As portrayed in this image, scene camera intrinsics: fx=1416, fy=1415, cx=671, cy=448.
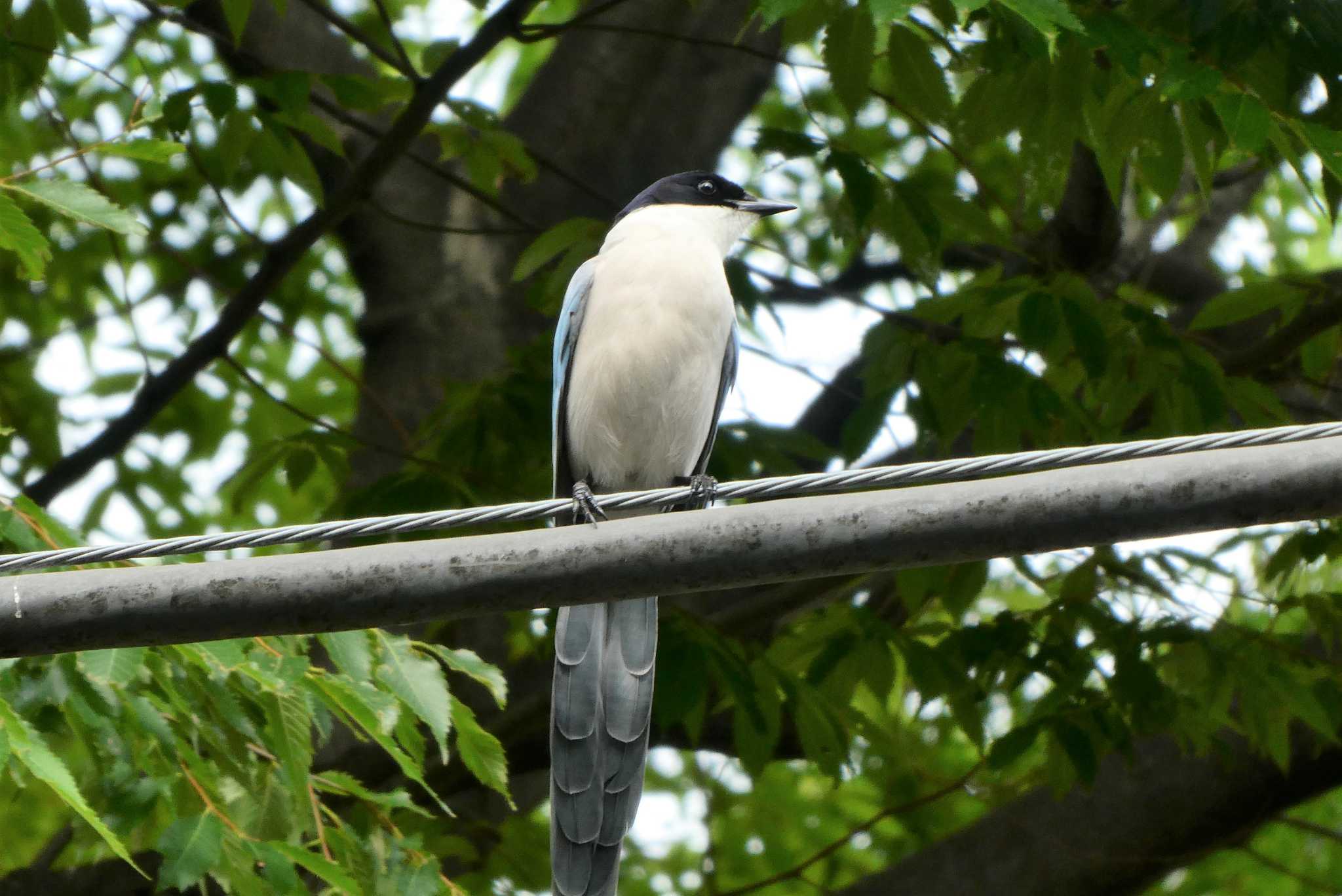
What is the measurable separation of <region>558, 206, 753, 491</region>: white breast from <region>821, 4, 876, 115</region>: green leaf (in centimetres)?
94

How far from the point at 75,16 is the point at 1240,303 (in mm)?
4284

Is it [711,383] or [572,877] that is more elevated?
[711,383]

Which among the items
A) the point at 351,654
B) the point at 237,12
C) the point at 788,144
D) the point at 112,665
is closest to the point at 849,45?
the point at 788,144

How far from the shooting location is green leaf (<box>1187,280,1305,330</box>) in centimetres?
504

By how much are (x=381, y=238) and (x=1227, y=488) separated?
18.9ft

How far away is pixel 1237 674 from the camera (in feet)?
16.2

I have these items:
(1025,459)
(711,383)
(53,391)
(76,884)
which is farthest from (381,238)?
(1025,459)

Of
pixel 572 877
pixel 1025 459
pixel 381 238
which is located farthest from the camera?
pixel 381 238

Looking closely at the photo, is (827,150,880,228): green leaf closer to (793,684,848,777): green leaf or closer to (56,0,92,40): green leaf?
(793,684,848,777): green leaf

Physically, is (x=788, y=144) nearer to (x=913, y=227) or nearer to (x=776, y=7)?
(x=913, y=227)

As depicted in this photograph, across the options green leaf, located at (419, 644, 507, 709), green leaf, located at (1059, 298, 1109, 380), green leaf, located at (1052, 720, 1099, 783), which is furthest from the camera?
green leaf, located at (1052, 720, 1099, 783)

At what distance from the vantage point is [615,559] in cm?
234

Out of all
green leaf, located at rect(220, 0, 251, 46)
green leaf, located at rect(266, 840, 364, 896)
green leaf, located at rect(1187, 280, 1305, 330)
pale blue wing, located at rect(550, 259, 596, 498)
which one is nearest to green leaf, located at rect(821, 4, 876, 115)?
pale blue wing, located at rect(550, 259, 596, 498)

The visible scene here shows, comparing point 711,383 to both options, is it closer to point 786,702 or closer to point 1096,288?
point 786,702
